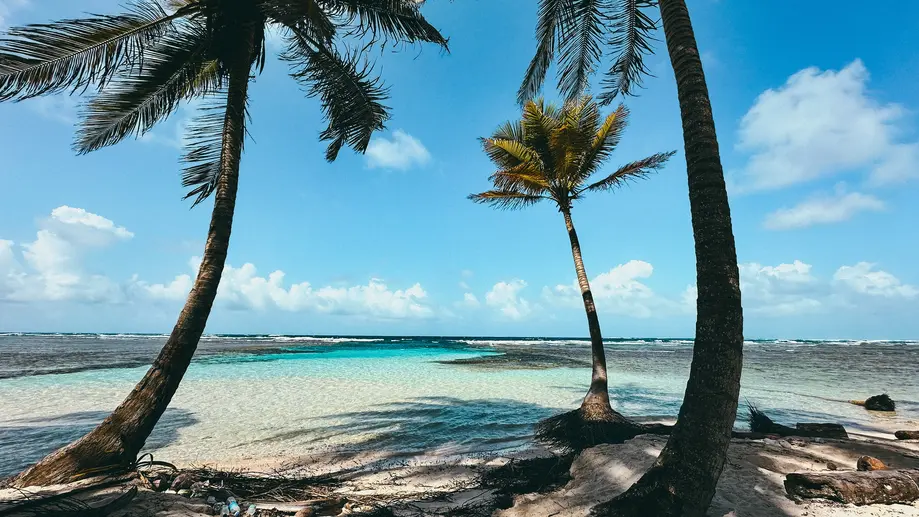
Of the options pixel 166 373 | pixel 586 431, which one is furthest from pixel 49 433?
pixel 586 431

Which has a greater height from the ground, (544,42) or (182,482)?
(544,42)

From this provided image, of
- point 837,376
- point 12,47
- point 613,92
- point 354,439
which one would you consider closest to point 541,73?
point 613,92

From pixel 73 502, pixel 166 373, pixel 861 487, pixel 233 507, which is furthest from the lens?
pixel 166 373

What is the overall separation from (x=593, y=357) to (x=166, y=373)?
7352mm

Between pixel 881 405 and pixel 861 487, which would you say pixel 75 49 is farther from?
pixel 881 405

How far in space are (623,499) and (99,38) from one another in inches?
312

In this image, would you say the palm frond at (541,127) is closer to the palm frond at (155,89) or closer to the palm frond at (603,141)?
the palm frond at (603,141)

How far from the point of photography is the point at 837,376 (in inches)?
819

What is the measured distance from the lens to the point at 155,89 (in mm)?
6770

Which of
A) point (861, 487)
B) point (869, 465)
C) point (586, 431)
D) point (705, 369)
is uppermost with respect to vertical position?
point (705, 369)

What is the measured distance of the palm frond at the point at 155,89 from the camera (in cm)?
625

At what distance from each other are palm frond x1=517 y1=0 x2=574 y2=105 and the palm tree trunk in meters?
3.97

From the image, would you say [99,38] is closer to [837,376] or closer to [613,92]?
[613,92]

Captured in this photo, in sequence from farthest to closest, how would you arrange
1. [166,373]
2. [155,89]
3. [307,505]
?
1. [155,89]
2. [166,373]
3. [307,505]
